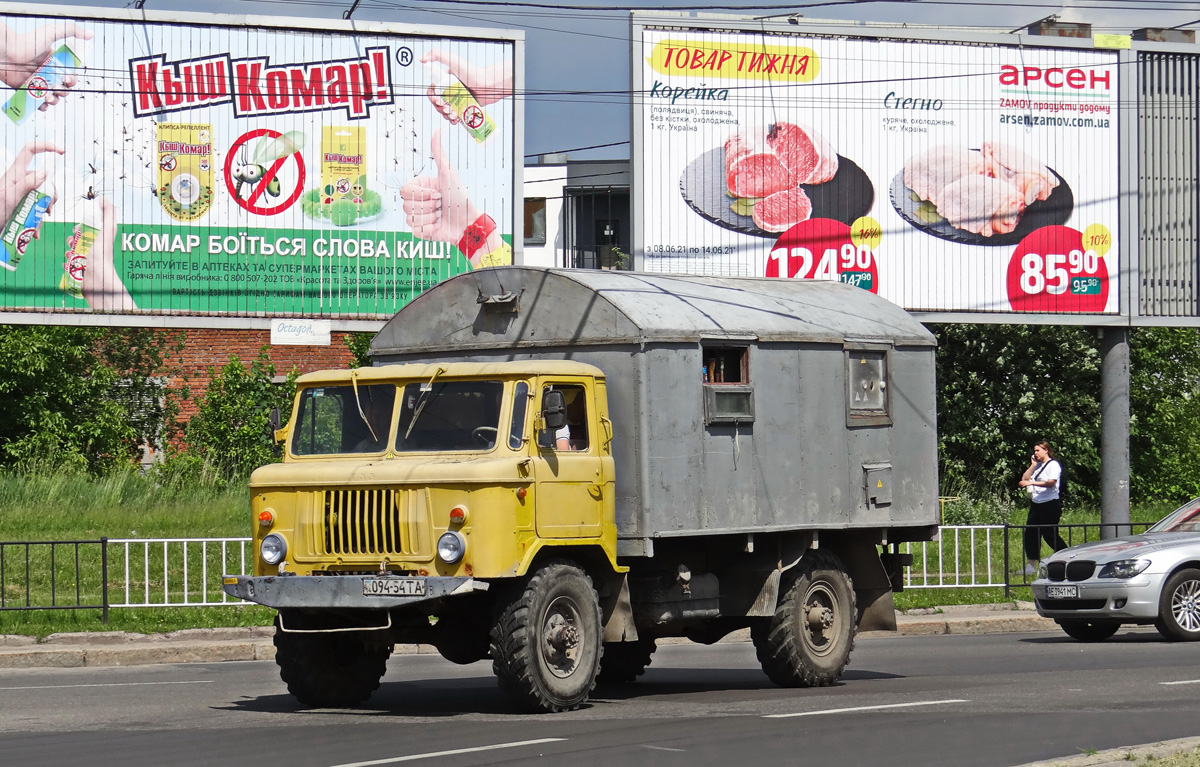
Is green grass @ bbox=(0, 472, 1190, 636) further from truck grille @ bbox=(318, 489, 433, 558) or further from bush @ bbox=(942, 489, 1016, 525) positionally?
truck grille @ bbox=(318, 489, 433, 558)

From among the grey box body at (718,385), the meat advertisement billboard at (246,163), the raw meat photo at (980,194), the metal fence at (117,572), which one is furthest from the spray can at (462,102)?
the grey box body at (718,385)

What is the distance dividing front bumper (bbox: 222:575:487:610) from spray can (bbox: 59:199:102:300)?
11504mm

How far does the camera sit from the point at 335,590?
1116cm

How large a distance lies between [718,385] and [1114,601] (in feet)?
20.2

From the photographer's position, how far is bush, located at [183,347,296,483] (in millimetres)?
33781

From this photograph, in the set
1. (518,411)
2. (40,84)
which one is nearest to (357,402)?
(518,411)

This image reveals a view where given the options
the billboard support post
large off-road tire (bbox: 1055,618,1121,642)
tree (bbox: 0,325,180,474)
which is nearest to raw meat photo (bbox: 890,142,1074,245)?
the billboard support post

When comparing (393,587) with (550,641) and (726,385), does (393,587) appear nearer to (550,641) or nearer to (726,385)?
(550,641)

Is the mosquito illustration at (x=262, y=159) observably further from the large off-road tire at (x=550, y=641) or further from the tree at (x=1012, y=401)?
Result: the tree at (x=1012, y=401)

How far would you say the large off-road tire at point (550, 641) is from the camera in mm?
11055

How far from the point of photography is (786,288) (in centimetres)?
1455

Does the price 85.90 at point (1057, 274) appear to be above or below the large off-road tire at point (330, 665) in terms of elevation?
above

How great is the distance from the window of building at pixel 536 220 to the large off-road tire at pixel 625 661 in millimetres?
44553

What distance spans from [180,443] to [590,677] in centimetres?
2921
